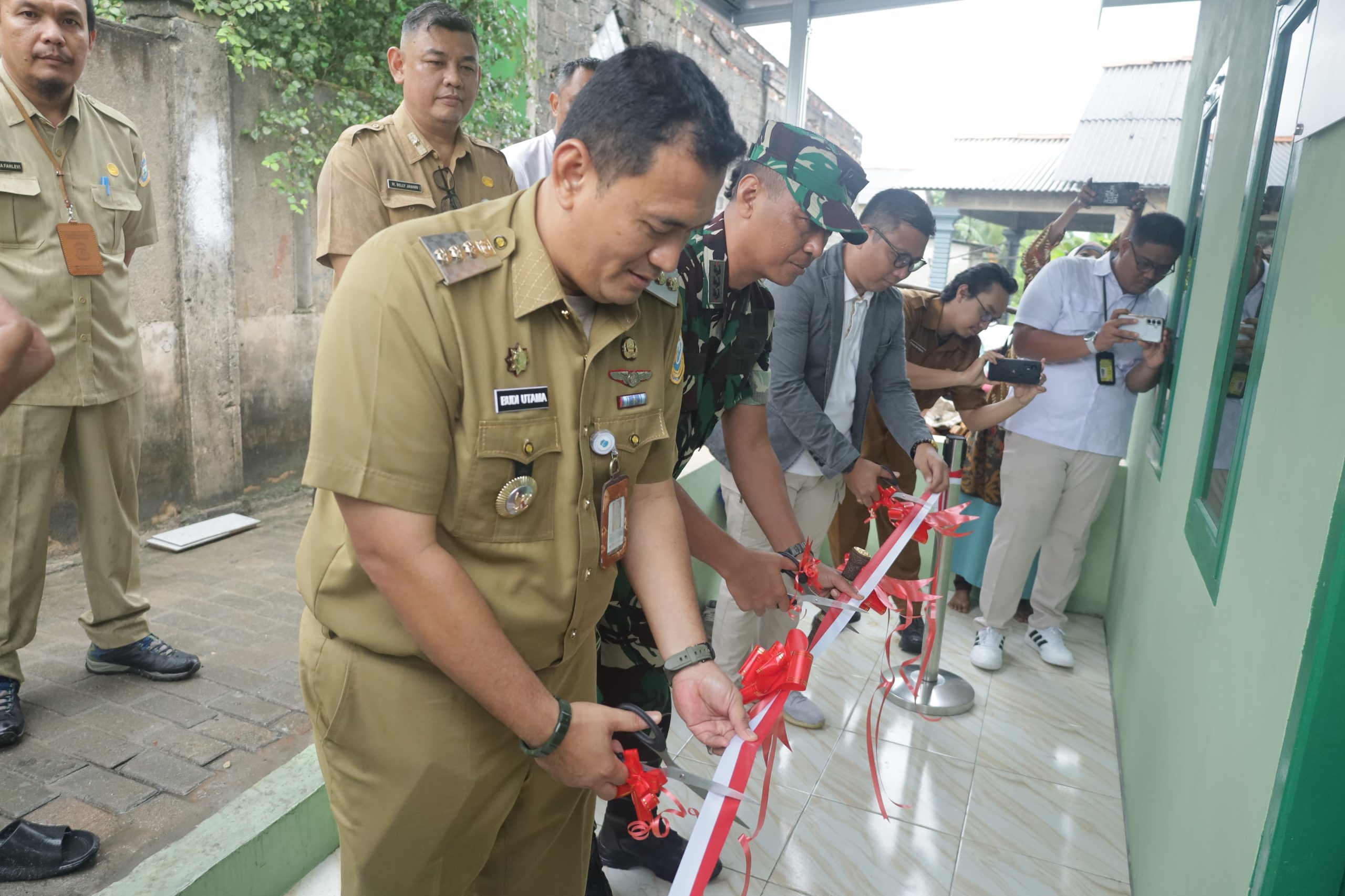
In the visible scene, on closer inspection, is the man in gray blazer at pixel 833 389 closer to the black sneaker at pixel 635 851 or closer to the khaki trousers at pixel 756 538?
the khaki trousers at pixel 756 538

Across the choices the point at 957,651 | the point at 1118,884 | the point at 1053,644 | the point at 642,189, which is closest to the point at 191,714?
the point at 642,189

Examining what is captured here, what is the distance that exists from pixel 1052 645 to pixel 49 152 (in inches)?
160

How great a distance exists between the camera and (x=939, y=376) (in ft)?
12.5

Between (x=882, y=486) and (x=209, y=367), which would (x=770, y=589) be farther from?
(x=209, y=367)

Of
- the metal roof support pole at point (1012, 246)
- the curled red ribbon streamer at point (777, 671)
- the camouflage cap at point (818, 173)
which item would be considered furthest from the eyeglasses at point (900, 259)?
the metal roof support pole at point (1012, 246)

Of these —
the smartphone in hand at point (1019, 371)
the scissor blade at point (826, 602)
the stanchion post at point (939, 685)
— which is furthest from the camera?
the smartphone in hand at point (1019, 371)

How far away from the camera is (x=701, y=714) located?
147 centimetres

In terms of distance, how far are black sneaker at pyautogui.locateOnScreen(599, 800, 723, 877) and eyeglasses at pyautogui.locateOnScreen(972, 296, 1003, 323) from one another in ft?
8.07

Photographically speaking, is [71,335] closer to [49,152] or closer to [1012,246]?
[49,152]

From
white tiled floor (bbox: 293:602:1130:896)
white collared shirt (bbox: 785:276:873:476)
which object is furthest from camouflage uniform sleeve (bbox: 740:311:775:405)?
white tiled floor (bbox: 293:602:1130:896)

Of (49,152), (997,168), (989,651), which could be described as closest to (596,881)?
(989,651)

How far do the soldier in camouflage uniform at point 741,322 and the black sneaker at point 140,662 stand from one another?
1458 mm

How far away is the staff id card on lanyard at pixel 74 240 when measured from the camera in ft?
8.09

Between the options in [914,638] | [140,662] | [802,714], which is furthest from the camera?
[914,638]
